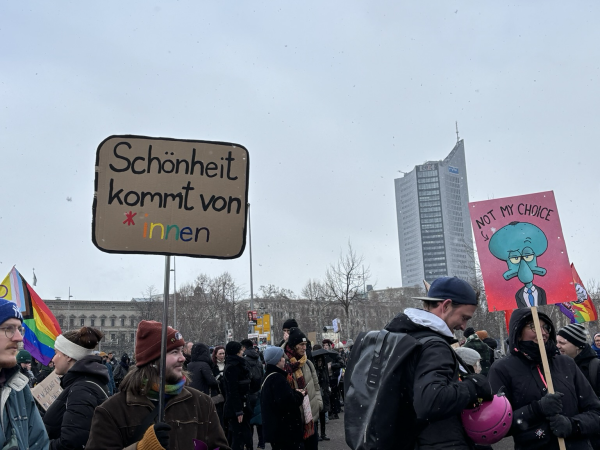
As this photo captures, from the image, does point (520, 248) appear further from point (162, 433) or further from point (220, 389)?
point (220, 389)

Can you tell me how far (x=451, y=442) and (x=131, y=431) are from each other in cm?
169

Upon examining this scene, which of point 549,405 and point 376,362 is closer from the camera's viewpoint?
point 376,362

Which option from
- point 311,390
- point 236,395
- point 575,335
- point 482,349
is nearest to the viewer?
point 575,335

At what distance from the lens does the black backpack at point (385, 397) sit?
3.09 meters

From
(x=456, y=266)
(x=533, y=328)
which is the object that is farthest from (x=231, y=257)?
(x=456, y=266)

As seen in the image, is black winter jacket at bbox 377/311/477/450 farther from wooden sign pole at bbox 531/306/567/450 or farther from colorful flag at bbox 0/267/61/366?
colorful flag at bbox 0/267/61/366

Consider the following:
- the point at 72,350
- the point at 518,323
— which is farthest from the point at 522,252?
the point at 72,350

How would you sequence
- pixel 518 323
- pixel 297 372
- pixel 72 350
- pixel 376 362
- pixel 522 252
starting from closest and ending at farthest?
pixel 376 362 → pixel 518 323 → pixel 72 350 → pixel 522 252 → pixel 297 372

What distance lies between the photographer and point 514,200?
5.37m

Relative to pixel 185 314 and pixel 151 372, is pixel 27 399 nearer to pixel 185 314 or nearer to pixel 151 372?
pixel 151 372

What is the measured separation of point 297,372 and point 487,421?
4632 mm

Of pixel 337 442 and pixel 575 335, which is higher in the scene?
pixel 575 335

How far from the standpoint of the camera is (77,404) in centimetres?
413

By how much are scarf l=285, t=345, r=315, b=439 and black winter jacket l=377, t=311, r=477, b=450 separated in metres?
Answer: 4.42
